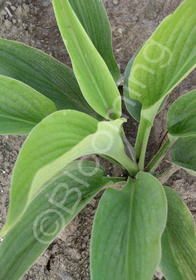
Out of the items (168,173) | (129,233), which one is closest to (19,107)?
(129,233)

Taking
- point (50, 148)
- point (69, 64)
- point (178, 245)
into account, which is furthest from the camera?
point (69, 64)

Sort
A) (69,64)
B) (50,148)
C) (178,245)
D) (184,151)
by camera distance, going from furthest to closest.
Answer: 1. (69,64)
2. (184,151)
3. (178,245)
4. (50,148)

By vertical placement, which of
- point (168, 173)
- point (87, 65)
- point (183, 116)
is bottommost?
point (168, 173)

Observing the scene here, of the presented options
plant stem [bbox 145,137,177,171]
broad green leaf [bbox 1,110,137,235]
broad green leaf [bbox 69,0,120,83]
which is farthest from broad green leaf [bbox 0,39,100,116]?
broad green leaf [bbox 1,110,137,235]

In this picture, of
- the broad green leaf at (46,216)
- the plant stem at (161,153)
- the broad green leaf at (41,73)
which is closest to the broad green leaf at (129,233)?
the broad green leaf at (46,216)

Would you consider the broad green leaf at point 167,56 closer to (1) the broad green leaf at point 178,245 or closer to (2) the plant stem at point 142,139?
(2) the plant stem at point 142,139

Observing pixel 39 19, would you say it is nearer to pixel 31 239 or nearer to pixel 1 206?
pixel 1 206

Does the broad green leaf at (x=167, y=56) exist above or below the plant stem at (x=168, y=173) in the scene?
above

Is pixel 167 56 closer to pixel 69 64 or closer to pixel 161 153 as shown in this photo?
pixel 161 153
